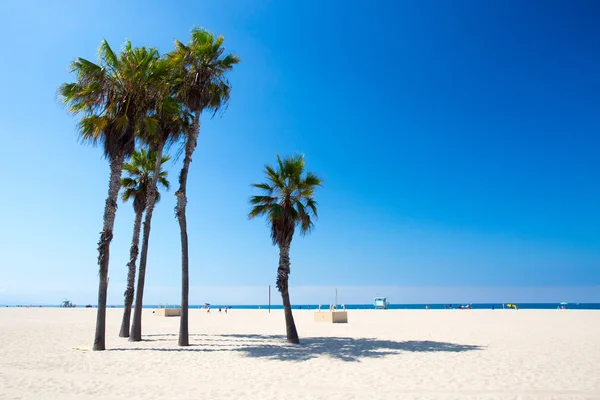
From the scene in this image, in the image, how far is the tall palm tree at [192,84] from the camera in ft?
60.0

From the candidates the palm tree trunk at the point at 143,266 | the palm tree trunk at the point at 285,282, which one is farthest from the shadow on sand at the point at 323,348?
the palm tree trunk at the point at 143,266

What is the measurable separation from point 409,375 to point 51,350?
47.0 feet

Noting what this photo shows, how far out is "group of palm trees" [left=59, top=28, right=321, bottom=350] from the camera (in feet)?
56.4

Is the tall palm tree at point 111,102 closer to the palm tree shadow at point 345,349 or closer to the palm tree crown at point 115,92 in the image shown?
the palm tree crown at point 115,92

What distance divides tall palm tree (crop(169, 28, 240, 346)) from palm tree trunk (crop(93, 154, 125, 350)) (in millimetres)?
2621

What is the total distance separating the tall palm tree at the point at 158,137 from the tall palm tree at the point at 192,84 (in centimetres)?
74

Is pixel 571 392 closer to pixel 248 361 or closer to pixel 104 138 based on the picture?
pixel 248 361

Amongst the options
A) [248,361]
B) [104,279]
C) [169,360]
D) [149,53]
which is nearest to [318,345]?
[248,361]

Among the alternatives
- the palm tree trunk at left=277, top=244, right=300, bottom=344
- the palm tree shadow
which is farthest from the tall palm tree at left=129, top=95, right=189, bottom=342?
the palm tree trunk at left=277, top=244, right=300, bottom=344

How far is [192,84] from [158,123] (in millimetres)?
2398

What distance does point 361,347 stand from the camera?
18.5 m

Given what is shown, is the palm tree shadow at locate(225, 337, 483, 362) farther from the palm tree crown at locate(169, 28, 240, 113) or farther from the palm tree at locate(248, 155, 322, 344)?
the palm tree crown at locate(169, 28, 240, 113)

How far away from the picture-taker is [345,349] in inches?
696

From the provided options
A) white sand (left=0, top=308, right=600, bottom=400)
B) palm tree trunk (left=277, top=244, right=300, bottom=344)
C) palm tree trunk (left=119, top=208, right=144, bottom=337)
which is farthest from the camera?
palm tree trunk (left=119, top=208, right=144, bottom=337)
